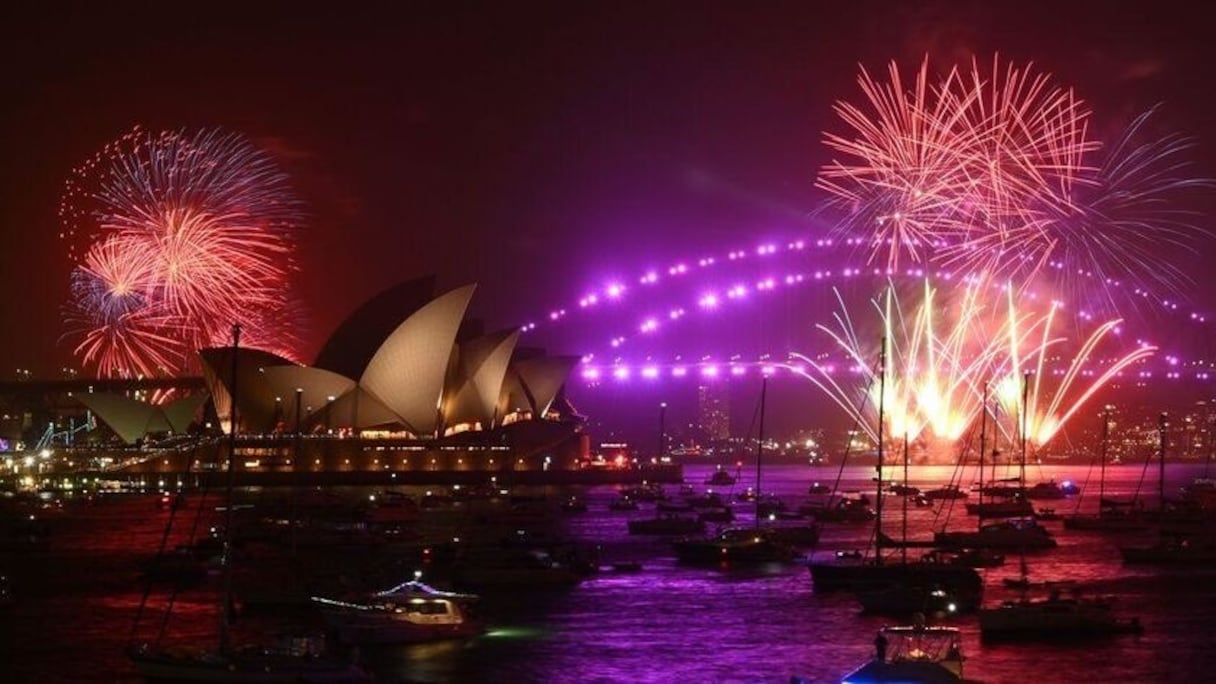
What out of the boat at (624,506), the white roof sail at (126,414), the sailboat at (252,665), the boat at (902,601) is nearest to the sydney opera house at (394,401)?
the white roof sail at (126,414)

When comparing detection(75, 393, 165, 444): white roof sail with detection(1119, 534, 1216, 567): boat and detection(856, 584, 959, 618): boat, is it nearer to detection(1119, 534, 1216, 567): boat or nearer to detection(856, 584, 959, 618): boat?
detection(1119, 534, 1216, 567): boat

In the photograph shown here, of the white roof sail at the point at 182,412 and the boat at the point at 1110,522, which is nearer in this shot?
the boat at the point at 1110,522

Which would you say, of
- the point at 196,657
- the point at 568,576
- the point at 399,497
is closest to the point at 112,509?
the point at 399,497

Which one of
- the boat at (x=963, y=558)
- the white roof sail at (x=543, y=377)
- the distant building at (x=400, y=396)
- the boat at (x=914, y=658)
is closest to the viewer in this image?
the boat at (x=914, y=658)

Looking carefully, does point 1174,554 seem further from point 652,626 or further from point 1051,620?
point 652,626

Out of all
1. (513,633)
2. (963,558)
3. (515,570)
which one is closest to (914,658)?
(513,633)

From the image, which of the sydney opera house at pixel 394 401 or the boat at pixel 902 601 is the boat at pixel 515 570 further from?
the sydney opera house at pixel 394 401

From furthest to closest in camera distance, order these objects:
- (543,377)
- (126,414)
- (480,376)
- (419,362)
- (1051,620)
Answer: (126,414)
(543,377)
(480,376)
(419,362)
(1051,620)

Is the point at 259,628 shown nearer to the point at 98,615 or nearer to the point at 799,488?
the point at 98,615
